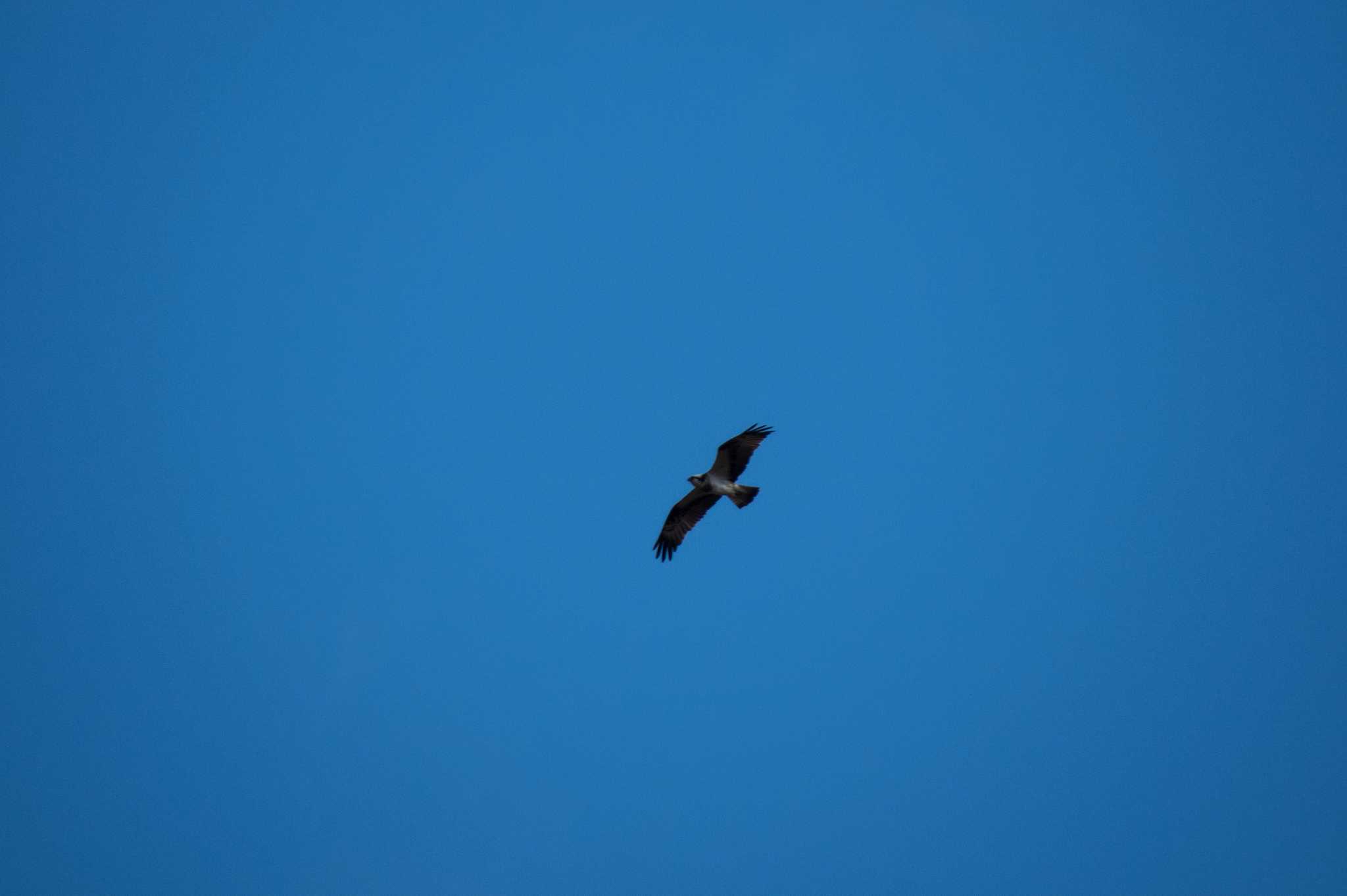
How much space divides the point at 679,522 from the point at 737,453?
2.58 meters

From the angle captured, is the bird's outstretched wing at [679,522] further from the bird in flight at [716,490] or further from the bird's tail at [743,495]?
the bird's tail at [743,495]

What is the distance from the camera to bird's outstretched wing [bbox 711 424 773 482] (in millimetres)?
19984

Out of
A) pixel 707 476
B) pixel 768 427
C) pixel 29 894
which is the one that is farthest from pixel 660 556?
pixel 29 894

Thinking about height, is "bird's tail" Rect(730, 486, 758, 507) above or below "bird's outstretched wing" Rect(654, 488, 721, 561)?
below

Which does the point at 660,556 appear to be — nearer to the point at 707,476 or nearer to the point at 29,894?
the point at 707,476

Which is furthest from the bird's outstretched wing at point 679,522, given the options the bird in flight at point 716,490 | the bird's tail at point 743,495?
the bird's tail at point 743,495

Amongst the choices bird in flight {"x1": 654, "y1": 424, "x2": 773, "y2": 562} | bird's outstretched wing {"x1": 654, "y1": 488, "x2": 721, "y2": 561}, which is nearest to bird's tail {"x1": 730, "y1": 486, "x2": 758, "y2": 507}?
bird in flight {"x1": 654, "y1": 424, "x2": 773, "y2": 562}

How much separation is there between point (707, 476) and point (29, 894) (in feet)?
240

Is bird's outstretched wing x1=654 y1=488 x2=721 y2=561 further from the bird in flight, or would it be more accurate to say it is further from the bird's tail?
the bird's tail

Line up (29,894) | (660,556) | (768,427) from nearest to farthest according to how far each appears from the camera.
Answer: (768,427) → (660,556) → (29,894)

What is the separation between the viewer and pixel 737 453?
20.2 meters

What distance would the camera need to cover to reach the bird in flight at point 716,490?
20109mm

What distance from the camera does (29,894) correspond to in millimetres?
73000

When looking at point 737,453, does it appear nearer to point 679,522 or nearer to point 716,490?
point 716,490
